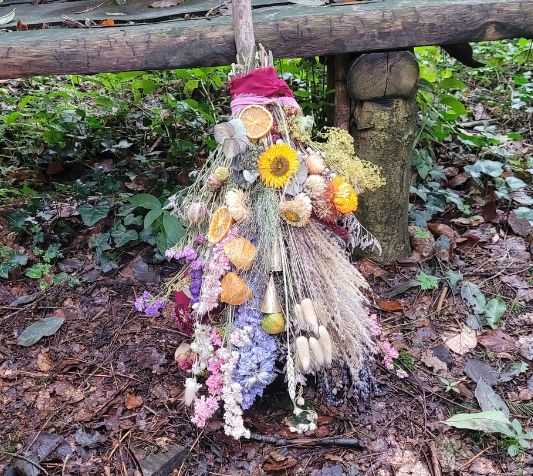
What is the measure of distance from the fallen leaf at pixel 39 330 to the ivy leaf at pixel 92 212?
0.53m

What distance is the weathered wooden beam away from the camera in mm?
2102

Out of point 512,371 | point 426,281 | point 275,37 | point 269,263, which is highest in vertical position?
point 275,37

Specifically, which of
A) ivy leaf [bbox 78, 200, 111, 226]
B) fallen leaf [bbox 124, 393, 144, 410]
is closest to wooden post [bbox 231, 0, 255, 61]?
ivy leaf [bbox 78, 200, 111, 226]

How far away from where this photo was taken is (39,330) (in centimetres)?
225

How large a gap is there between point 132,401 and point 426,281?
4.30ft

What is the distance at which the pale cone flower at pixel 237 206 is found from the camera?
167 centimetres

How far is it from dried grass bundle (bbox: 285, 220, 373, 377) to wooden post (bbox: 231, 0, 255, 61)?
0.69m

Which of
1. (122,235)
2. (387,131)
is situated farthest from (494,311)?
(122,235)

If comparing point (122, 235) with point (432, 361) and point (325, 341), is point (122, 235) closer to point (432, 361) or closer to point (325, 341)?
point (325, 341)

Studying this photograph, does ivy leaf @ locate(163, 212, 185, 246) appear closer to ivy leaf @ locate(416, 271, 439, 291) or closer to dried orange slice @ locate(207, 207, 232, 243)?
dried orange slice @ locate(207, 207, 232, 243)

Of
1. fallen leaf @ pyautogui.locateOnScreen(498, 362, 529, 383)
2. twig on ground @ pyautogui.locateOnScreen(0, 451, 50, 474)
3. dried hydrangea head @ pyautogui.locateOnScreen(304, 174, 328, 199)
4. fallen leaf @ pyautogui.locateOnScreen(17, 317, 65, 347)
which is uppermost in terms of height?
dried hydrangea head @ pyautogui.locateOnScreen(304, 174, 328, 199)

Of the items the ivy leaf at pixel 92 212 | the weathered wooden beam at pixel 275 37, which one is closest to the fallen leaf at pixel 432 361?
the weathered wooden beam at pixel 275 37

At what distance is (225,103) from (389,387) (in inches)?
96.2

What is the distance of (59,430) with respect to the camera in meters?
1.84
